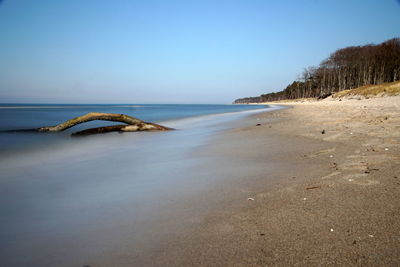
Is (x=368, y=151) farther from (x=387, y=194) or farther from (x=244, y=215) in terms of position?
(x=244, y=215)

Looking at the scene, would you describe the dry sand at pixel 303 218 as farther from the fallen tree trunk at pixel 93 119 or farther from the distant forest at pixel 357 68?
the distant forest at pixel 357 68

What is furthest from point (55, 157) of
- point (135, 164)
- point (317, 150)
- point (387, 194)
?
point (387, 194)

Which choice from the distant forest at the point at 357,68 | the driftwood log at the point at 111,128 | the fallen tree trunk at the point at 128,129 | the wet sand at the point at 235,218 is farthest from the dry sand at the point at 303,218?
the distant forest at the point at 357,68

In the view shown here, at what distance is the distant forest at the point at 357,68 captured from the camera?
55.4 m

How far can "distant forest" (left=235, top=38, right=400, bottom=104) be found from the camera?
182 ft

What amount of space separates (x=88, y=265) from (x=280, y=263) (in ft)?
4.35

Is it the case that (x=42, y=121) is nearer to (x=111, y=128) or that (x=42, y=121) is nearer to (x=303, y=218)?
(x=111, y=128)

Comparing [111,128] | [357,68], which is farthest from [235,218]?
[357,68]

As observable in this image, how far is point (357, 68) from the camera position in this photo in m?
65.1

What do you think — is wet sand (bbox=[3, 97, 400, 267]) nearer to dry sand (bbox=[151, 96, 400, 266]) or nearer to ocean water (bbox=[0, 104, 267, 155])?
dry sand (bbox=[151, 96, 400, 266])

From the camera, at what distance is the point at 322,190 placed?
276 cm

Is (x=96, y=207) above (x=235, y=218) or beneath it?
beneath

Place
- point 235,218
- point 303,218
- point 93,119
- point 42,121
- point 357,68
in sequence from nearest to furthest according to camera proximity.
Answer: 1. point 303,218
2. point 235,218
3. point 93,119
4. point 42,121
5. point 357,68

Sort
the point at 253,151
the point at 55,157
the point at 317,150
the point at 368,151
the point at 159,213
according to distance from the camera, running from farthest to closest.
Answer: the point at 55,157 < the point at 253,151 < the point at 317,150 < the point at 368,151 < the point at 159,213
